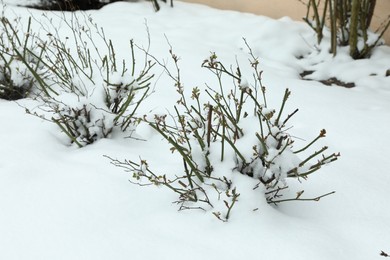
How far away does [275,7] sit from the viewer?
4.20 m

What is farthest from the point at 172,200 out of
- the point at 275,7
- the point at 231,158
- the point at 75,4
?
the point at 75,4

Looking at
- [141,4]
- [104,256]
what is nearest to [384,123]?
[104,256]

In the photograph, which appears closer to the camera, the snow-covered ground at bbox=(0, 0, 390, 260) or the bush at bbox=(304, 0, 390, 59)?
the snow-covered ground at bbox=(0, 0, 390, 260)

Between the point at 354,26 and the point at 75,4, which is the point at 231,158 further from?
the point at 75,4

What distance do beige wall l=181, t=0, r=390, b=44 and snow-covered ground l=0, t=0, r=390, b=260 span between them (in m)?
0.93

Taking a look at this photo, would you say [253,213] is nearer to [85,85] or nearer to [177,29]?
[85,85]

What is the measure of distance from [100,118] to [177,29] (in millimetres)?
2183

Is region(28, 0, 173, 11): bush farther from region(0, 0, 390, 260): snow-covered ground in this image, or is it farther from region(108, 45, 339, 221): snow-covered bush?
region(108, 45, 339, 221): snow-covered bush

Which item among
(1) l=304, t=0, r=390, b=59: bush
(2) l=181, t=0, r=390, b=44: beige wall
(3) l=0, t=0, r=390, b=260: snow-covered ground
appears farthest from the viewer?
(2) l=181, t=0, r=390, b=44: beige wall

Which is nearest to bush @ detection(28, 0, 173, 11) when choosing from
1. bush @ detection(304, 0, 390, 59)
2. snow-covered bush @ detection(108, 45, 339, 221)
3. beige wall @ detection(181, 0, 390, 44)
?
beige wall @ detection(181, 0, 390, 44)

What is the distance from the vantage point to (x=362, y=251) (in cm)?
148

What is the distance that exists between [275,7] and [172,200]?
3.00 m

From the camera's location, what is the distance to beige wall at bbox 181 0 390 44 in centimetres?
362

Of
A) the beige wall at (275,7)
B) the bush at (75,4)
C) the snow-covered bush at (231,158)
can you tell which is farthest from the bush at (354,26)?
the bush at (75,4)
